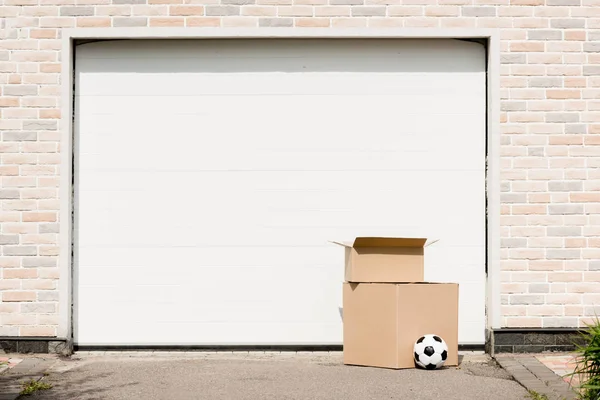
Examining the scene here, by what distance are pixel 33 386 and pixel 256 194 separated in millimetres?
2871

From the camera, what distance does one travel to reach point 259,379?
26.9 feet

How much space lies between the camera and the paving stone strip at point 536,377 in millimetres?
7432

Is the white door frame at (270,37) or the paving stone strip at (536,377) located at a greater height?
the white door frame at (270,37)

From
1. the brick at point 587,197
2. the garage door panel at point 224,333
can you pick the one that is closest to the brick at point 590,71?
the brick at point 587,197

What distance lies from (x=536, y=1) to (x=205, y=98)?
322 centimetres

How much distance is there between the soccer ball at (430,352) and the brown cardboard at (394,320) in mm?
100

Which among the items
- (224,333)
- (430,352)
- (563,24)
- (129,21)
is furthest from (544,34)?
(224,333)

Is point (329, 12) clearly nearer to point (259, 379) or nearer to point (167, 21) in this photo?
point (167, 21)

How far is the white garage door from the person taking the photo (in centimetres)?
956

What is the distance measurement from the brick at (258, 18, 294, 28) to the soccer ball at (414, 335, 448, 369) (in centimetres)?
316

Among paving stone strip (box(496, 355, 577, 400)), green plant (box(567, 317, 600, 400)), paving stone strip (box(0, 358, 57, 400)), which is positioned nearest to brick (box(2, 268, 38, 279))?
paving stone strip (box(0, 358, 57, 400))

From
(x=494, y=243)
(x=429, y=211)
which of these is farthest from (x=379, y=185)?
(x=494, y=243)

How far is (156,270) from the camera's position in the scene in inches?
→ 377

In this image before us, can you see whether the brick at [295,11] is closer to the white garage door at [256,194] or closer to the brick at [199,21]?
the white garage door at [256,194]
